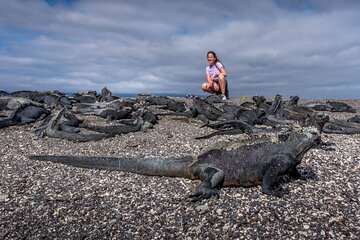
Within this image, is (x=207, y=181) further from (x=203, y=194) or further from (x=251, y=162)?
(x=251, y=162)

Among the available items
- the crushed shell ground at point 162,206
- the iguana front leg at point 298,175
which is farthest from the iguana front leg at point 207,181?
the iguana front leg at point 298,175

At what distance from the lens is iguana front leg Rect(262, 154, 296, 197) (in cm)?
482

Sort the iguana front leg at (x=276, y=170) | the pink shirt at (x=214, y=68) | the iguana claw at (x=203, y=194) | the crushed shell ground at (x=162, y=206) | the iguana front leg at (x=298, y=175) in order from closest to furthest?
the crushed shell ground at (x=162, y=206), the iguana claw at (x=203, y=194), the iguana front leg at (x=276, y=170), the iguana front leg at (x=298, y=175), the pink shirt at (x=214, y=68)

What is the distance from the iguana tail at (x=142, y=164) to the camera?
535 centimetres

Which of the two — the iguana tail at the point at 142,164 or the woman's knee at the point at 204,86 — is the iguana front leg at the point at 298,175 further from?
the woman's knee at the point at 204,86

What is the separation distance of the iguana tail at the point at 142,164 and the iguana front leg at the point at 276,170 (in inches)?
41.4

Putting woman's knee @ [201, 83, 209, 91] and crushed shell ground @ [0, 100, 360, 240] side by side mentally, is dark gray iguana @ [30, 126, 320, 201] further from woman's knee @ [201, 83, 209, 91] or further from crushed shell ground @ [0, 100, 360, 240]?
woman's knee @ [201, 83, 209, 91]

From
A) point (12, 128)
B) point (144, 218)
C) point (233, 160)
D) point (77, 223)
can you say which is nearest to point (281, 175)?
point (233, 160)

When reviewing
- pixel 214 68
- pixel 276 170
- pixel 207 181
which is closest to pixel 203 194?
pixel 207 181

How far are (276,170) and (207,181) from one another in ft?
2.95

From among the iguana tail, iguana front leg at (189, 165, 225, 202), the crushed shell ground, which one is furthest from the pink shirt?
iguana front leg at (189, 165, 225, 202)

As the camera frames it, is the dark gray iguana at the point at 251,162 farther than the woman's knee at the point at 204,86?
No

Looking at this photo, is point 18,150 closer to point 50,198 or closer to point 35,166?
point 35,166

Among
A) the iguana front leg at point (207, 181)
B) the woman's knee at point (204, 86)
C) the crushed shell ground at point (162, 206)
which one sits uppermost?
the woman's knee at point (204, 86)
